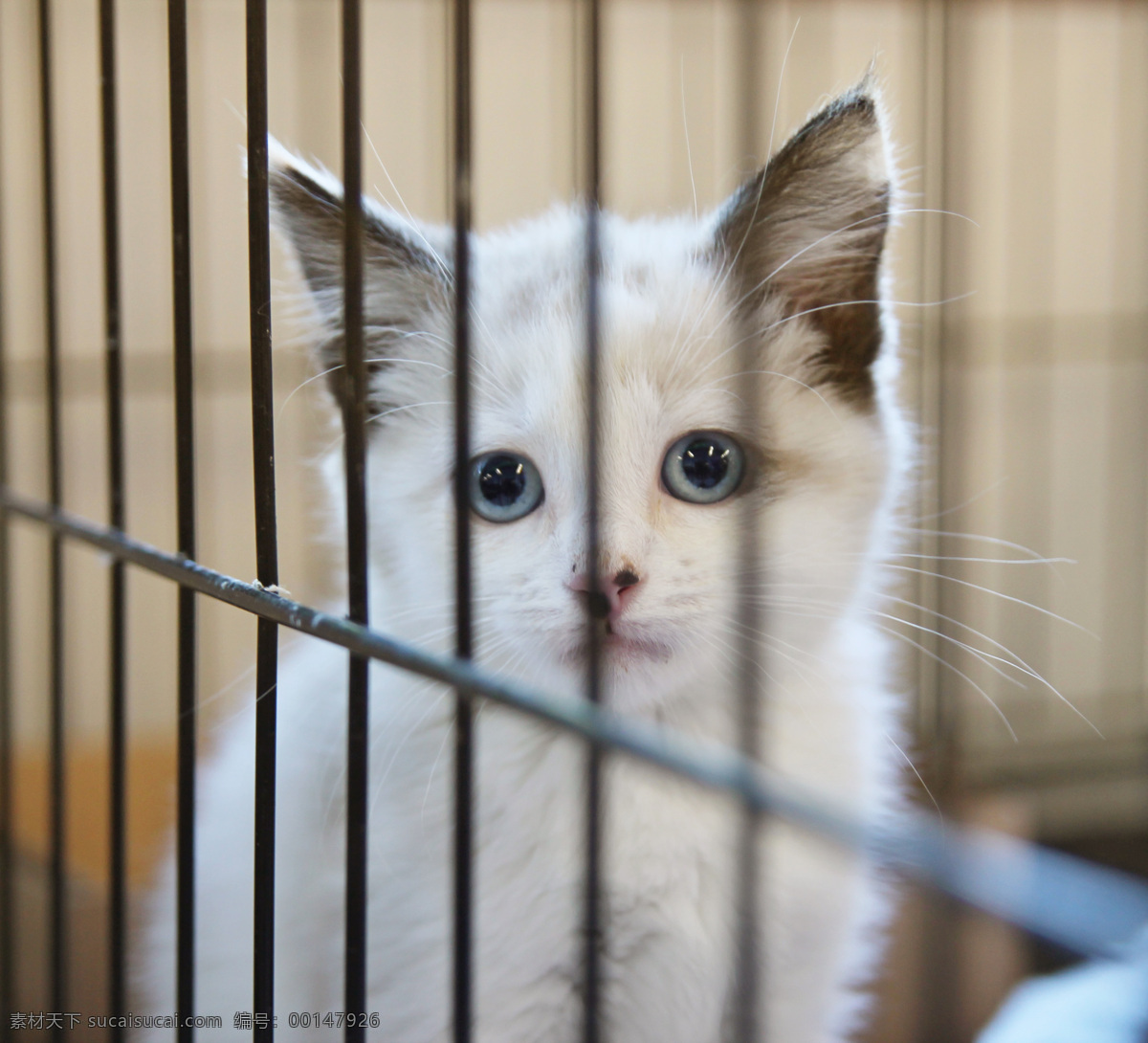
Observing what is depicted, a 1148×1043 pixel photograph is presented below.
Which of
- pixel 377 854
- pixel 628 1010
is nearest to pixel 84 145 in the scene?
pixel 377 854

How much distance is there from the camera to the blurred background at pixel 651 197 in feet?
8.53

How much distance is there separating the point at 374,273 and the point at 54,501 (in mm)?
362

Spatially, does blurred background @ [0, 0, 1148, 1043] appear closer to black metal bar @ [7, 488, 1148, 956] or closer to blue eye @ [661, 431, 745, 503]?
blue eye @ [661, 431, 745, 503]

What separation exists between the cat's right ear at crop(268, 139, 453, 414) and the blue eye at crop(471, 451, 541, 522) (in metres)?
0.12

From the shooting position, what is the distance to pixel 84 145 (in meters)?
2.67

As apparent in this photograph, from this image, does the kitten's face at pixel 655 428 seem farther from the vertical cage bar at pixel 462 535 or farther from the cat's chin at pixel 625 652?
the vertical cage bar at pixel 462 535

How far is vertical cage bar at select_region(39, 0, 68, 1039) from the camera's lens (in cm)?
88

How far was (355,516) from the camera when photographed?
61 cm

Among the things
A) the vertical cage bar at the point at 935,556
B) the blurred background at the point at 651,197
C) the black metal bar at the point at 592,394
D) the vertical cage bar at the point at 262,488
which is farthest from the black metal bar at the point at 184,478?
the blurred background at the point at 651,197

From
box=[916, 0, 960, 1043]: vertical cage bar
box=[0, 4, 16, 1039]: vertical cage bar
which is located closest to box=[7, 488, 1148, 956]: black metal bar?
box=[916, 0, 960, 1043]: vertical cage bar

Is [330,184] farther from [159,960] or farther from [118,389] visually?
[159,960]

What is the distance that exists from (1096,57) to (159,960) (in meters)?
3.08

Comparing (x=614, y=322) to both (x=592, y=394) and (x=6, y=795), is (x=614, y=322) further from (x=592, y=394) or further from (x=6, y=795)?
(x=6, y=795)

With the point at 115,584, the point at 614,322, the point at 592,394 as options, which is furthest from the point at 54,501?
the point at 592,394
